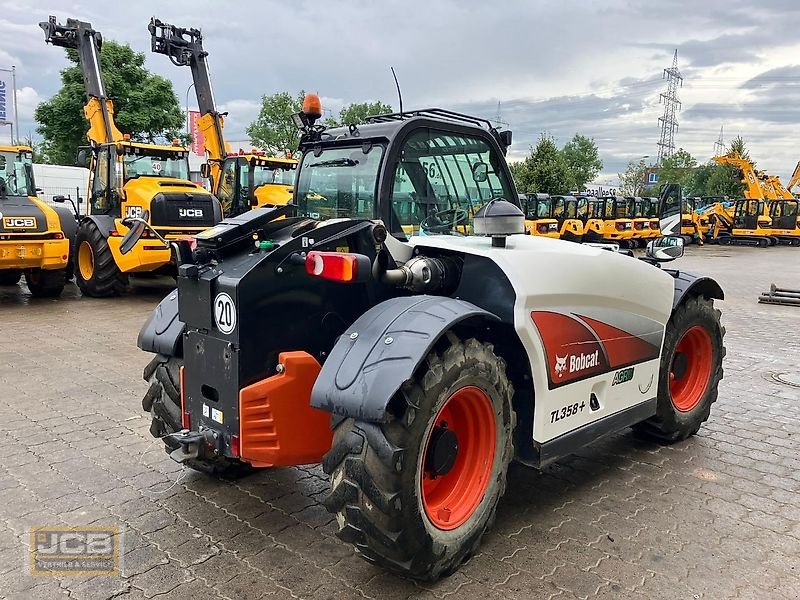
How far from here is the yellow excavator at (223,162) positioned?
12.7 m

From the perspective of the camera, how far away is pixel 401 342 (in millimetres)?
2736

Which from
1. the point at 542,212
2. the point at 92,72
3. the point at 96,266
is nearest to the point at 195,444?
the point at 96,266

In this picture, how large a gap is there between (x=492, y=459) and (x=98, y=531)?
207 cm

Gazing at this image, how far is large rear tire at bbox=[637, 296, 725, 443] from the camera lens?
4.51 meters

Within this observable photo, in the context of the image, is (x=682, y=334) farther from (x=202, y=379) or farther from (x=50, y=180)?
(x=50, y=180)

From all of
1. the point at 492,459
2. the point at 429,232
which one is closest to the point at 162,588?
the point at 492,459

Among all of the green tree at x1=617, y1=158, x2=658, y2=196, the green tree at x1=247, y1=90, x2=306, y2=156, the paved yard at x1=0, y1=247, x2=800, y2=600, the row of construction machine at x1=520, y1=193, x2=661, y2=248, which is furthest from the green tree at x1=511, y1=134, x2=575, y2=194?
the green tree at x1=617, y1=158, x2=658, y2=196

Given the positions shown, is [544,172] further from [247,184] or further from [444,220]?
[444,220]

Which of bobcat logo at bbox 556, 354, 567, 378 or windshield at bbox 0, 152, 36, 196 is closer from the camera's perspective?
bobcat logo at bbox 556, 354, 567, 378

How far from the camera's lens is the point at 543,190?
30.6 metres

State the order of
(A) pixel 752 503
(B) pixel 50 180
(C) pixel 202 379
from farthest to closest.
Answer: (B) pixel 50 180
(A) pixel 752 503
(C) pixel 202 379

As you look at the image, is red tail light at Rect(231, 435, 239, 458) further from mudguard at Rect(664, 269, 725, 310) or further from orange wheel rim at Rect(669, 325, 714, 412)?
orange wheel rim at Rect(669, 325, 714, 412)

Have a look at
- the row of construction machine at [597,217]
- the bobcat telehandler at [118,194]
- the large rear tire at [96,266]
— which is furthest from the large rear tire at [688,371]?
the row of construction machine at [597,217]

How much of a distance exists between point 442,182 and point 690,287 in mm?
2019
